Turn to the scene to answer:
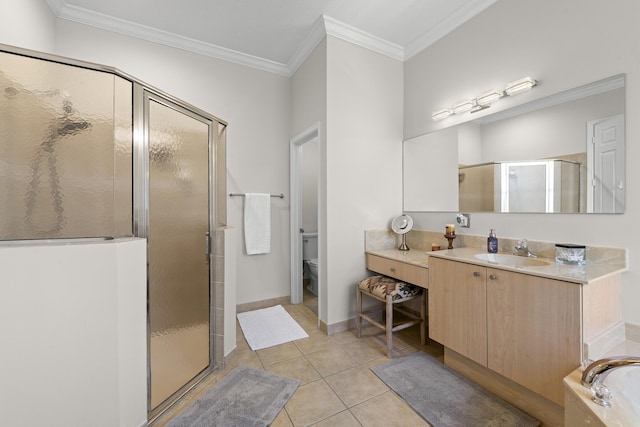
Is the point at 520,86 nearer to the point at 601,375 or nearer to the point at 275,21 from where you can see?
the point at 601,375

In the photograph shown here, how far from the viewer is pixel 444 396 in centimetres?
156

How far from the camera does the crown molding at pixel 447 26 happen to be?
6.73 feet

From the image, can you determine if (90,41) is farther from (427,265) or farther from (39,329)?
(427,265)

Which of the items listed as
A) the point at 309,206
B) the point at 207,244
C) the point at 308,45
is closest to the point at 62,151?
the point at 207,244

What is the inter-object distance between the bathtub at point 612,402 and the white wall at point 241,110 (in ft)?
7.83

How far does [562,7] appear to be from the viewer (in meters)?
1.62

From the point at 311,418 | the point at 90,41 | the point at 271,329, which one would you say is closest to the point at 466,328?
the point at 311,418

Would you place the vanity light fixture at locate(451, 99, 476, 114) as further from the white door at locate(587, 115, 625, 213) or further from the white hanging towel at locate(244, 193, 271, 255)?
the white hanging towel at locate(244, 193, 271, 255)

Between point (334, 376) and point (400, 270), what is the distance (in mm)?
963

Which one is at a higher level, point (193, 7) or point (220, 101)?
point (193, 7)

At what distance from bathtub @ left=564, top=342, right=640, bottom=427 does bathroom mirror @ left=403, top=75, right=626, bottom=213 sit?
905 millimetres

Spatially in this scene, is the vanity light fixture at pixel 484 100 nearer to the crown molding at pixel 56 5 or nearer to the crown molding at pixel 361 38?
the crown molding at pixel 361 38

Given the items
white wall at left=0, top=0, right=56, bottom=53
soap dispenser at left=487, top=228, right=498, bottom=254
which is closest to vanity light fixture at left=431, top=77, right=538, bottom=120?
Answer: soap dispenser at left=487, top=228, right=498, bottom=254

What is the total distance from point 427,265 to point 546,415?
98cm
